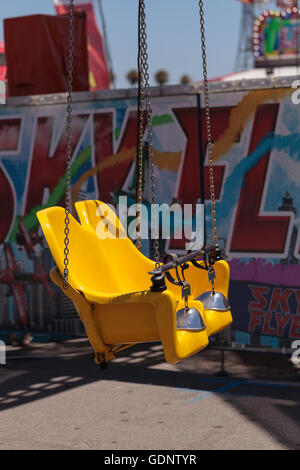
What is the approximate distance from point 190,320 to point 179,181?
18.6ft

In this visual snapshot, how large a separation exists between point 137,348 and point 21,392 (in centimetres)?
264

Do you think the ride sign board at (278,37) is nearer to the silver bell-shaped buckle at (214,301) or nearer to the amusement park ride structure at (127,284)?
the amusement park ride structure at (127,284)

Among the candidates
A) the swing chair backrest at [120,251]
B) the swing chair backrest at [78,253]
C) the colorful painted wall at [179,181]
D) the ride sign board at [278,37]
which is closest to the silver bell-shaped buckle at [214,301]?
the swing chair backrest at [120,251]

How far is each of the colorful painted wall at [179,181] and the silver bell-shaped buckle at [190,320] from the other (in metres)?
4.96

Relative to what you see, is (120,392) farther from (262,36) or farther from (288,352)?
(262,36)

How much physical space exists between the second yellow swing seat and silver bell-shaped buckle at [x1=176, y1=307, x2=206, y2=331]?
0.05ft

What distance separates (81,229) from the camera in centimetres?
615

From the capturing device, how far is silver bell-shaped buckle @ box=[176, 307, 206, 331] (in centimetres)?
507

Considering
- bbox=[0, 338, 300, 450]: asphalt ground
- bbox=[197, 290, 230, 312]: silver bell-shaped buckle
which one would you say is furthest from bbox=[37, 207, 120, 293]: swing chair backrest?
bbox=[0, 338, 300, 450]: asphalt ground

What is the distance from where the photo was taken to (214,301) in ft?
19.2

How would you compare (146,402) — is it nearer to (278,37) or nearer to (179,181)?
(179,181)
